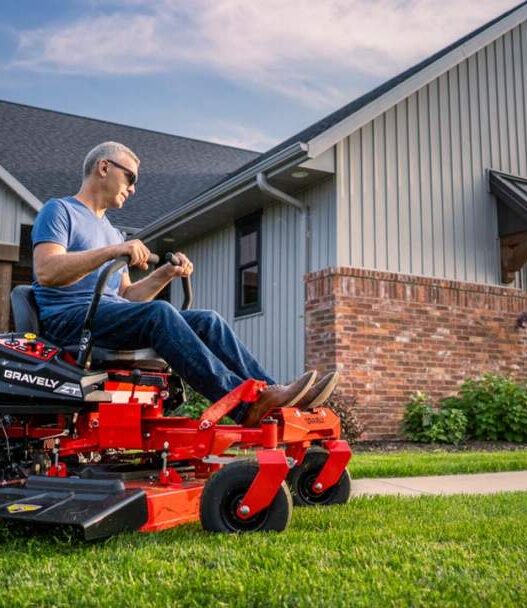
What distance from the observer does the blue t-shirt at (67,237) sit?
3.54 m

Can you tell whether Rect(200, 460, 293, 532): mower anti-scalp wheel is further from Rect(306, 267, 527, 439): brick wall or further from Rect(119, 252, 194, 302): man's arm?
Rect(306, 267, 527, 439): brick wall

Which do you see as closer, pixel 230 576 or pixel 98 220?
pixel 230 576

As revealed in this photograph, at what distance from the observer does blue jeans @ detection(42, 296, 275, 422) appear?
335 centimetres

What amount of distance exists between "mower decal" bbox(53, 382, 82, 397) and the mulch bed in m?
5.43

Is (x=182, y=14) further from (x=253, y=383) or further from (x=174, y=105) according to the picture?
(x=253, y=383)

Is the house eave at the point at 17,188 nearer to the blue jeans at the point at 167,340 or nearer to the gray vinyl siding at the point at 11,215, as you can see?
the gray vinyl siding at the point at 11,215

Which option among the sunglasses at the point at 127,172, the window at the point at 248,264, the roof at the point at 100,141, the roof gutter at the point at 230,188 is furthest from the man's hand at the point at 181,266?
the roof at the point at 100,141

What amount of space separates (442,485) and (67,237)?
9.93 feet

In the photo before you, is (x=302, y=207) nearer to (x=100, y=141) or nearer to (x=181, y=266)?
(x=181, y=266)

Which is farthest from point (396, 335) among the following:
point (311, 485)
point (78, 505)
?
point (78, 505)

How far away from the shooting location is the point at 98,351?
3.50 m

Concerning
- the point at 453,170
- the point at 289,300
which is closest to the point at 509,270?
the point at 453,170

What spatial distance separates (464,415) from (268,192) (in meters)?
3.63

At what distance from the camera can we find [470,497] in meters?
4.43
